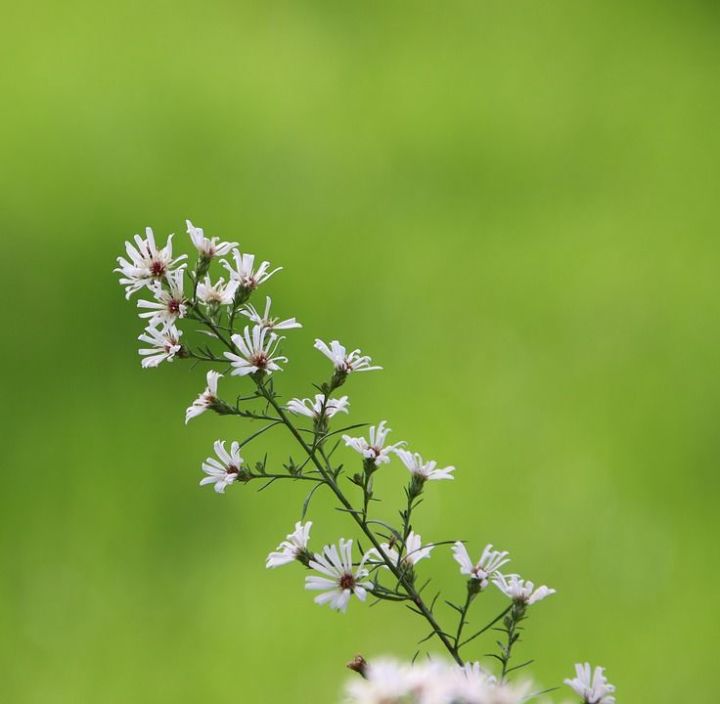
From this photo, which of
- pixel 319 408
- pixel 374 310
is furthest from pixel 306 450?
pixel 374 310

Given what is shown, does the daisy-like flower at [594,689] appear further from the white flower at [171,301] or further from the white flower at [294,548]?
the white flower at [171,301]

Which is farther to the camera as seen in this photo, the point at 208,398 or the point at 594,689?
the point at 208,398

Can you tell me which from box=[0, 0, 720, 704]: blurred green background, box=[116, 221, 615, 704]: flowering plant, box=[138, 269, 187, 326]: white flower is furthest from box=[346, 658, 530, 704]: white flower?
box=[0, 0, 720, 704]: blurred green background

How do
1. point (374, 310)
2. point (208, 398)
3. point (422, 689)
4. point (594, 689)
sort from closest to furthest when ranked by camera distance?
point (422, 689) → point (594, 689) → point (208, 398) → point (374, 310)

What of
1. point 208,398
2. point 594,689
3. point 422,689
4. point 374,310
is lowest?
point 422,689

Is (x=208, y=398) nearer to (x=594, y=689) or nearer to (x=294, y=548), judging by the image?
(x=294, y=548)
